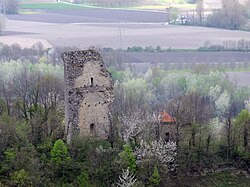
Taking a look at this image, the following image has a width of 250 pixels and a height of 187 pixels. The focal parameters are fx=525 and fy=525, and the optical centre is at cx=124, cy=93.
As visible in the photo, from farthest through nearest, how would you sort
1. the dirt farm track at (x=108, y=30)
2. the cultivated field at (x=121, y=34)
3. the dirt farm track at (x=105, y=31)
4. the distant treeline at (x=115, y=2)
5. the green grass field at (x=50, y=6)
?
the green grass field at (x=50, y=6), the distant treeline at (x=115, y=2), the dirt farm track at (x=108, y=30), the dirt farm track at (x=105, y=31), the cultivated field at (x=121, y=34)

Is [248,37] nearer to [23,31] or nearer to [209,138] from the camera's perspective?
[23,31]

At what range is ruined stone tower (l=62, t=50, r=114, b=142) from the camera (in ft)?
78.3

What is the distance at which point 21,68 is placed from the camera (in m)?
46.8

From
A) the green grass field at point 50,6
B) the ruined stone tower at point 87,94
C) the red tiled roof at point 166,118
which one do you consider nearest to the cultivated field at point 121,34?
the green grass field at point 50,6

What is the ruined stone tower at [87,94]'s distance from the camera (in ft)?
78.3

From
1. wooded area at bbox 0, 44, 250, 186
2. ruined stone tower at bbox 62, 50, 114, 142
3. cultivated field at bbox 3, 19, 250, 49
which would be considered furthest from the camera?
cultivated field at bbox 3, 19, 250, 49

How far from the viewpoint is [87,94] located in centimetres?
2412

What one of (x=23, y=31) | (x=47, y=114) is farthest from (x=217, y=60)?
(x=47, y=114)

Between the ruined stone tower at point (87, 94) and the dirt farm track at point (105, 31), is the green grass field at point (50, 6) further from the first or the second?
the ruined stone tower at point (87, 94)

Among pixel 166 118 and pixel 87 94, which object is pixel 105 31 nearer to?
pixel 166 118

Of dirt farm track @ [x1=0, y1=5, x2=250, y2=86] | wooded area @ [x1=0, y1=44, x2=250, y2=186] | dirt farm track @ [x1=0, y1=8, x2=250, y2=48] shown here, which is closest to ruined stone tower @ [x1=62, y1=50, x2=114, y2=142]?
wooded area @ [x1=0, y1=44, x2=250, y2=186]

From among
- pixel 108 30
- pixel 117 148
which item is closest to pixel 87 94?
Answer: pixel 117 148

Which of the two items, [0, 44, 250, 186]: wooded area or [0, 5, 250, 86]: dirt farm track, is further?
[0, 5, 250, 86]: dirt farm track

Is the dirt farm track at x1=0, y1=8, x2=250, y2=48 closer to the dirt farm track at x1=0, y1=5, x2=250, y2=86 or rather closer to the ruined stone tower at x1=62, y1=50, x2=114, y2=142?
the dirt farm track at x1=0, y1=5, x2=250, y2=86
